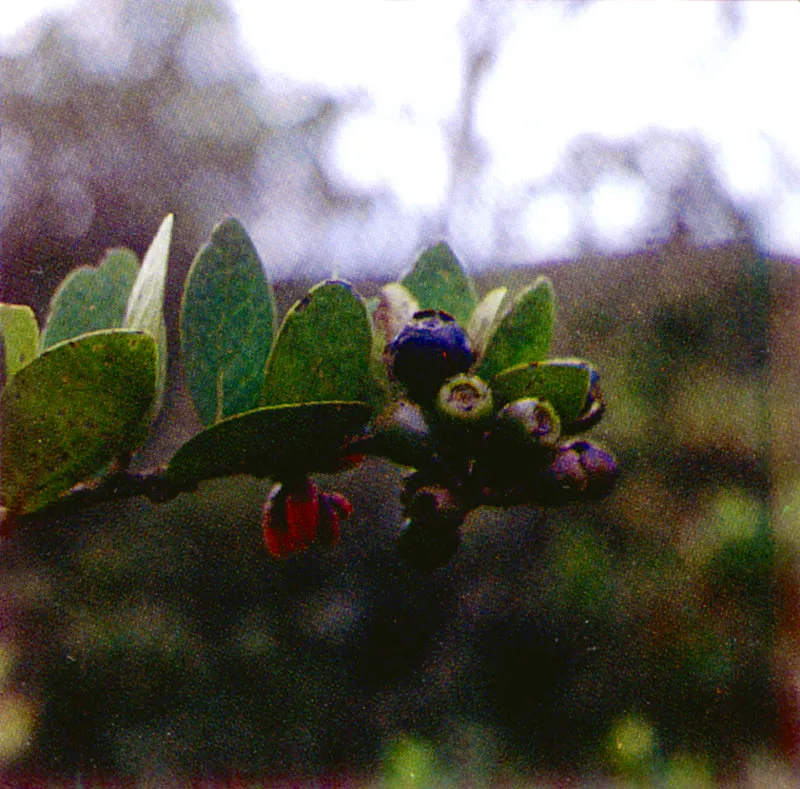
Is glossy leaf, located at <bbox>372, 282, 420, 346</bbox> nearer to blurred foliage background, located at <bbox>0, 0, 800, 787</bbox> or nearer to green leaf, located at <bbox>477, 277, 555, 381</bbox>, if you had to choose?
green leaf, located at <bbox>477, 277, 555, 381</bbox>

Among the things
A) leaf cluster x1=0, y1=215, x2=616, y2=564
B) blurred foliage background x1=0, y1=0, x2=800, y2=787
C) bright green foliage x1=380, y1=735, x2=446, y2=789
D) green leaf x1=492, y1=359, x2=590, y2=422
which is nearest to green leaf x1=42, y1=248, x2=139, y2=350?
leaf cluster x1=0, y1=215, x2=616, y2=564

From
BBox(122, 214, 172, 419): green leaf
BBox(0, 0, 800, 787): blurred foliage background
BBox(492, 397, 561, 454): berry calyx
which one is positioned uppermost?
BBox(122, 214, 172, 419): green leaf

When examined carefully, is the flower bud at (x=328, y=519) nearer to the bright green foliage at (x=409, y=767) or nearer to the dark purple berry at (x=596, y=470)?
the dark purple berry at (x=596, y=470)

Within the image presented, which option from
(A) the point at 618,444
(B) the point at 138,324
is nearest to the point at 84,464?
(B) the point at 138,324

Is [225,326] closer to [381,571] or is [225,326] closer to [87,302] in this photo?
[87,302]

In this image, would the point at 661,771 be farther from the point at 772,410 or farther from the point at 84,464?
the point at 84,464
